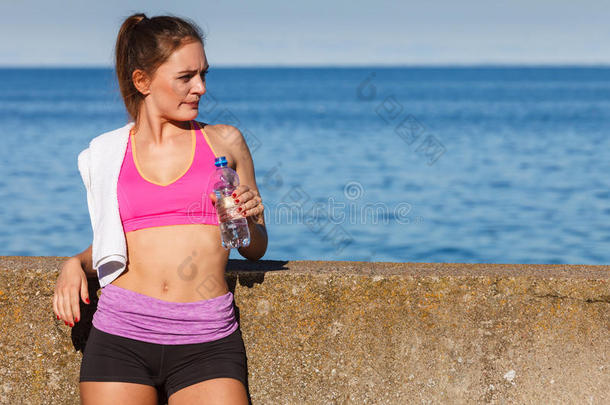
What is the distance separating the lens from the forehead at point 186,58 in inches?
126

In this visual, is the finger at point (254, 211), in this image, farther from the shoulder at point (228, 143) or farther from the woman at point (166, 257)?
the shoulder at point (228, 143)

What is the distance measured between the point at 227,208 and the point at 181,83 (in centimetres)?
63

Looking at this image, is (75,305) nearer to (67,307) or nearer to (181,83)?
(67,307)

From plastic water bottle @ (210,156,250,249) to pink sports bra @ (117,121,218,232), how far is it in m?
0.05

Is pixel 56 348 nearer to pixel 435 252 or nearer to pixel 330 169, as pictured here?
pixel 435 252

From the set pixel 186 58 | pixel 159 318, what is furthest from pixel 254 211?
pixel 186 58

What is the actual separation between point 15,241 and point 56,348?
56.1 ft

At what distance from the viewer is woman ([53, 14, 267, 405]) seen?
3037mm

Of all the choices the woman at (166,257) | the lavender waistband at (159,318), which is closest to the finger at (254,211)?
the woman at (166,257)

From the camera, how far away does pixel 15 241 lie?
63.0 feet

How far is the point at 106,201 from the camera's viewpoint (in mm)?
3178

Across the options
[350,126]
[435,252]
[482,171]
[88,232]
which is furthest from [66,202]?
[350,126]

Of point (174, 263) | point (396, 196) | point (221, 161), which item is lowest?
point (396, 196)

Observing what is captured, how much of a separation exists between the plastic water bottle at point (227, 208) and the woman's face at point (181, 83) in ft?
→ 1.07
